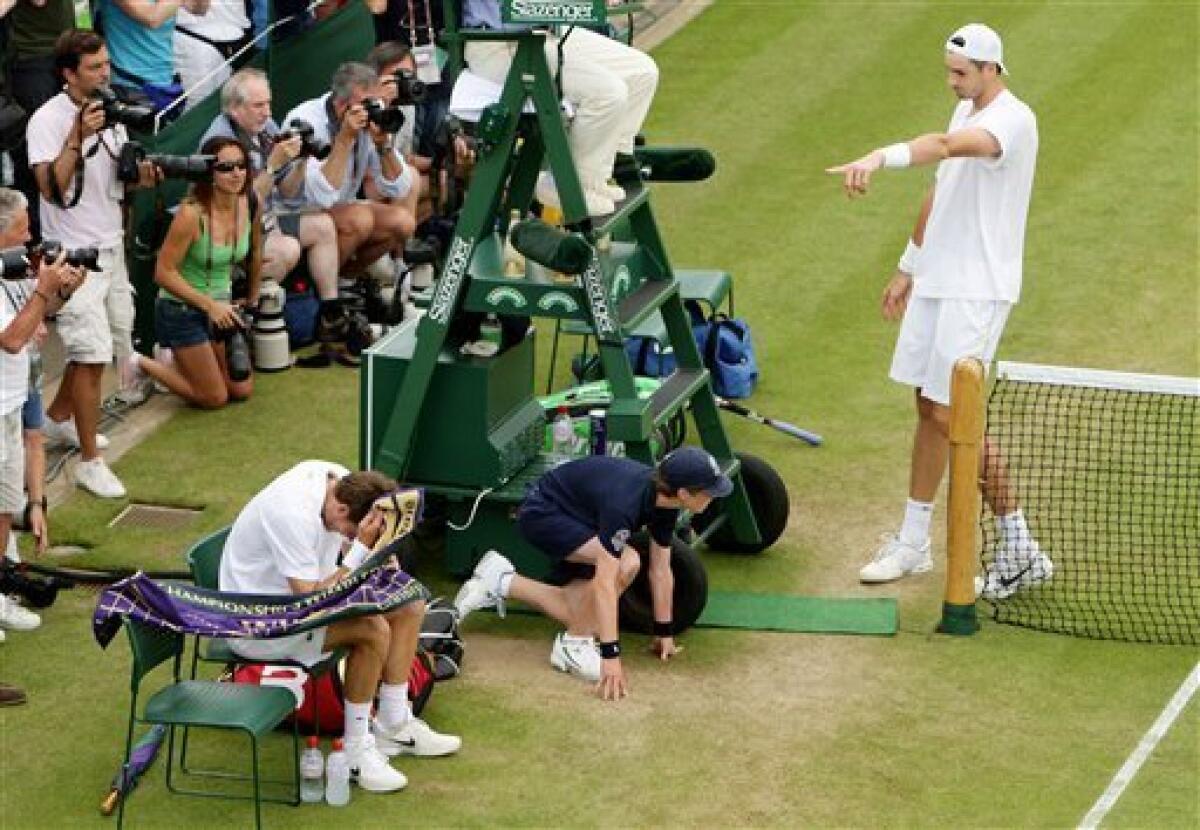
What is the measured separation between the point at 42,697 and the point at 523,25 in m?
4.23

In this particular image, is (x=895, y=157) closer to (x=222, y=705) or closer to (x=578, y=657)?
(x=578, y=657)

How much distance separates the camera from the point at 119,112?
1570 centimetres

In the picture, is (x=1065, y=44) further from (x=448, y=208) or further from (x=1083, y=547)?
(x=1083, y=547)

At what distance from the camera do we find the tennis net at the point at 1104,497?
14453 millimetres

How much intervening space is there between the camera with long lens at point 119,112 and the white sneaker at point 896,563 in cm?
499

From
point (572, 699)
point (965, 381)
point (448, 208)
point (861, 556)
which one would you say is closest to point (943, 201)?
point (965, 381)

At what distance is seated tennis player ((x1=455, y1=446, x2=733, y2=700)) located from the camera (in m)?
13.4

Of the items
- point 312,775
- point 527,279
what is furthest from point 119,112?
point 312,775

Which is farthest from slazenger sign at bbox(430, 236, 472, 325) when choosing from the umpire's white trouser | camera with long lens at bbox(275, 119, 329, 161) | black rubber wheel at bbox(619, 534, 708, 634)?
camera with long lens at bbox(275, 119, 329, 161)

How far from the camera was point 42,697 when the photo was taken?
13453mm

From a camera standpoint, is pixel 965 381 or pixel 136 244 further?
pixel 136 244

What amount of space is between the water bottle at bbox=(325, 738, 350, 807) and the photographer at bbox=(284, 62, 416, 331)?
630 centimetres

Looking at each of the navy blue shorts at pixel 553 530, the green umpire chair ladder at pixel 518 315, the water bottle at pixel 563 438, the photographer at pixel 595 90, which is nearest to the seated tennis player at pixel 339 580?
the navy blue shorts at pixel 553 530

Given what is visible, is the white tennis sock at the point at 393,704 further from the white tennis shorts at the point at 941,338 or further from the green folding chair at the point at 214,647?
the white tennis shorts at the point at 941,338
